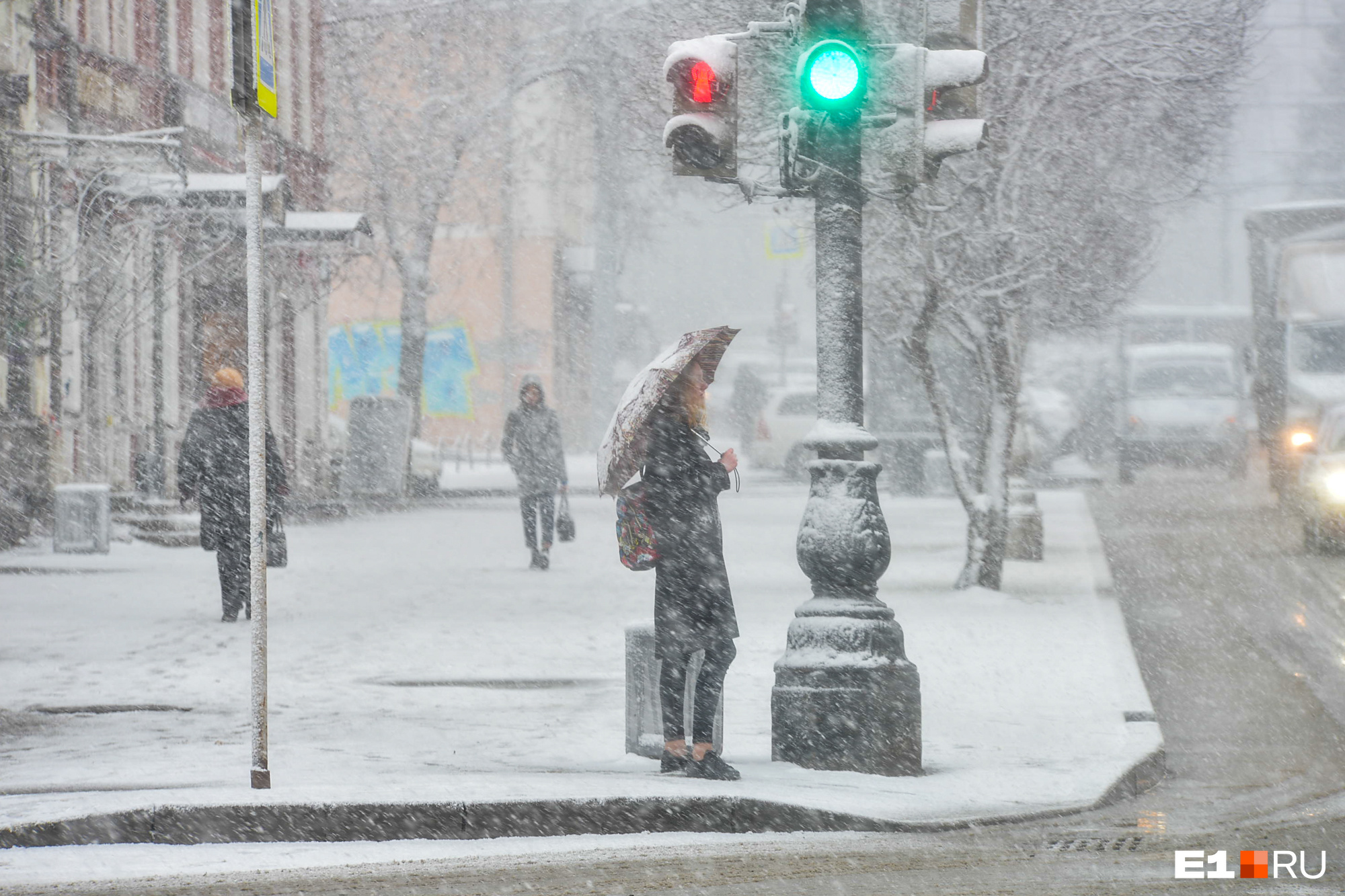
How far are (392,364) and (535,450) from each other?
1274 inches

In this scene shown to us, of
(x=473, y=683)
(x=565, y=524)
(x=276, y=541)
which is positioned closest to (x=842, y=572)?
(x=473, y=683)

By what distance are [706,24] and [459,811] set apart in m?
9.50

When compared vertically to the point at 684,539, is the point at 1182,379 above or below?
above

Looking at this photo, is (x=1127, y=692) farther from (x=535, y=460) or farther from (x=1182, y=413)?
(x=1182, y=413)

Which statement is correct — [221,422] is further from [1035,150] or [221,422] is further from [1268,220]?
[1268,220]

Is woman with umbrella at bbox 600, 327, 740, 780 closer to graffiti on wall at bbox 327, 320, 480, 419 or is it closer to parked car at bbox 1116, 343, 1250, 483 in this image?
parked car at bbox 1116, 343, 1250, 483

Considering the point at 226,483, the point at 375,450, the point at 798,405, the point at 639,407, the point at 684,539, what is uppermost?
the point at 798,405

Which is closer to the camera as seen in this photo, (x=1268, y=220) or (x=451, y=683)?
(x=451, y=683)

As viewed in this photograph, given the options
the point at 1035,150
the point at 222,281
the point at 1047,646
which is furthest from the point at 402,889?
the point at 222,281

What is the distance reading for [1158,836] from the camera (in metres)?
6.29

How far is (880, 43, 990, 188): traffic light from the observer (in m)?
7.35

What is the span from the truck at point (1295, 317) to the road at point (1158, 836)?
9.75 meters

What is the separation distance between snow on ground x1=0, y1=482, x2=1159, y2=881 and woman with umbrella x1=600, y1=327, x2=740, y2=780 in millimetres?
285

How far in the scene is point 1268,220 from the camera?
24.0 m
